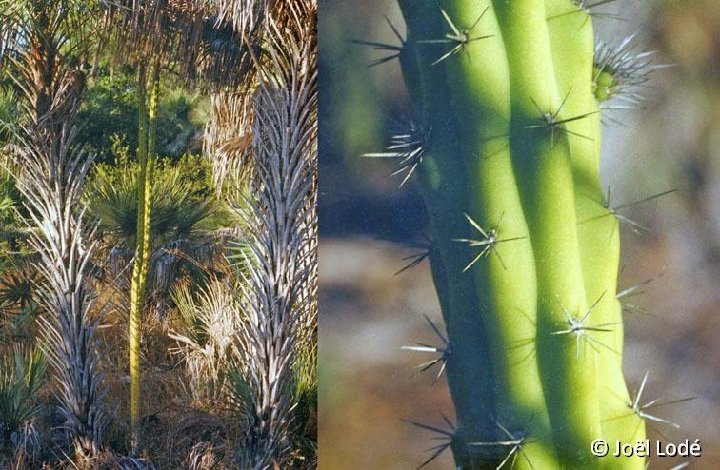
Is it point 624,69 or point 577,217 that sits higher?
point 624,69

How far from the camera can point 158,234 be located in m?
4.63

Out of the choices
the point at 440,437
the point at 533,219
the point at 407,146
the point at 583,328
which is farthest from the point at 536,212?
the point at 440,437

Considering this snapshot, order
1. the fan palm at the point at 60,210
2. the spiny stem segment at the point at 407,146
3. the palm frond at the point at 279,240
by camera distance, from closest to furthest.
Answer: the spiny stem segment at the point at 407,146 → the palm frond at the point at 279,240 → the fan palm at the point at 60,210

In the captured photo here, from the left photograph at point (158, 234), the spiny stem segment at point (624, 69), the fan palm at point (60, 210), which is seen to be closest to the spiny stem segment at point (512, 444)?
the left photograph at point (158, 234)

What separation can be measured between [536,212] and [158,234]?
1956 millimetres

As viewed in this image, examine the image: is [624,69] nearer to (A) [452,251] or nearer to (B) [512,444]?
(A) [452,251]

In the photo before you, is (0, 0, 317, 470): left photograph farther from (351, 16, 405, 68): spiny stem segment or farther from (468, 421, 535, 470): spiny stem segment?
(468, 421, 535, 470): spiny stem segment

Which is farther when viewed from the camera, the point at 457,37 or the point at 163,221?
the point at 163,221

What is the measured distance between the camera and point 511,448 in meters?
4.12

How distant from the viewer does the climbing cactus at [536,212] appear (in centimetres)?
398

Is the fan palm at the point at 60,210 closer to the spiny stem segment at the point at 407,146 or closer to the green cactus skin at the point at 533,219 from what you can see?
the spiny stem segment at the point at 407,146

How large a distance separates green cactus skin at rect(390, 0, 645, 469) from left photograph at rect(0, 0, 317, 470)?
87 centimetres

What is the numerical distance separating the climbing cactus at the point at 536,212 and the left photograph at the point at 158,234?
0.88 m

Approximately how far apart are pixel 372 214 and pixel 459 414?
104 cm
